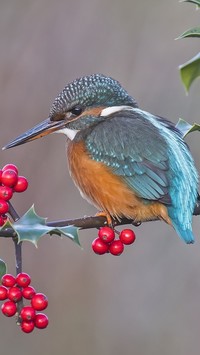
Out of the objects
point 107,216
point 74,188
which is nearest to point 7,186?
point 107,216

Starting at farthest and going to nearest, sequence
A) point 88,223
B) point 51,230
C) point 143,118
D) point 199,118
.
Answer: point 199,118, point 143,118, point 88,223, point 51,230

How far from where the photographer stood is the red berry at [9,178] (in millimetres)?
2396

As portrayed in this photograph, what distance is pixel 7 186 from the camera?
2.40m

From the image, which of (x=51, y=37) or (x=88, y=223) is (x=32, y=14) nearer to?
(x=51, y=37)

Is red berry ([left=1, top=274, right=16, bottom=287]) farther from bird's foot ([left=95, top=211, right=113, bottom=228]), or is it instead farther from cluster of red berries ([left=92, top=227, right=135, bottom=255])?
bird's foot ([left=95, top=211, right=113, bottom=228])

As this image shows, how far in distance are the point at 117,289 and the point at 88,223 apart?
8.19ft

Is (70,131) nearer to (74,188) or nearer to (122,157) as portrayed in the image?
(122,157)

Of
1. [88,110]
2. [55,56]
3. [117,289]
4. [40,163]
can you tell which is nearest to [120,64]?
[55,56]

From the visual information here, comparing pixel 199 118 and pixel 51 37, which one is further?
pixel 51 37

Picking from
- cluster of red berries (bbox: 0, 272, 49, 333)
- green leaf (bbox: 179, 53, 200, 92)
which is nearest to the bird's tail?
cluster of red berries (bbox: 0, 272, 49, 333)

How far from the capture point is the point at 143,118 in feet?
10.3

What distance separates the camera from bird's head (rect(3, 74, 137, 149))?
3156 mm

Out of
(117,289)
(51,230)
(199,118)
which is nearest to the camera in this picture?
(51,230)

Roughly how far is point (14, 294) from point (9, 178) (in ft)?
1.03
